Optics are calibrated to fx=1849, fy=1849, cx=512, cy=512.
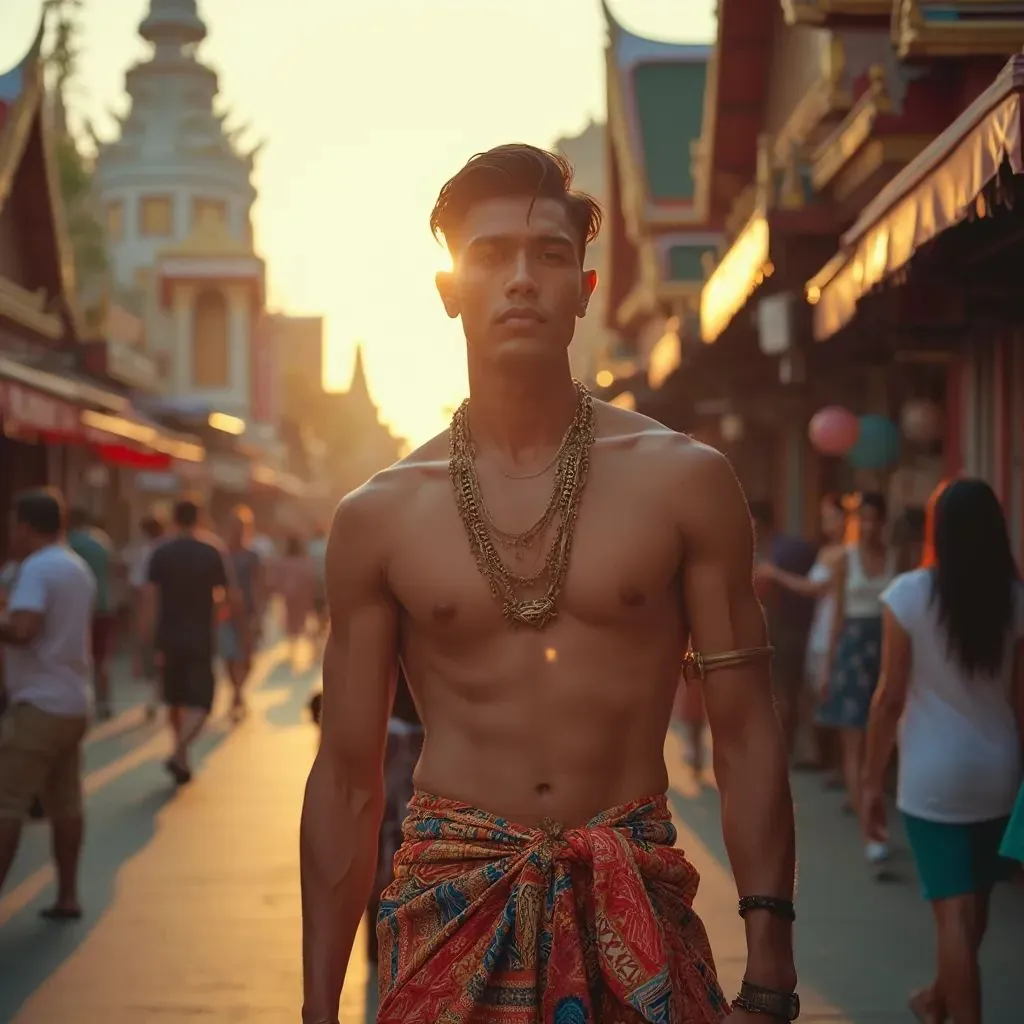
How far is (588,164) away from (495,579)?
70.9m

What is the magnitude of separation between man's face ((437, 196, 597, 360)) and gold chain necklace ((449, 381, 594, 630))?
17 centimetres

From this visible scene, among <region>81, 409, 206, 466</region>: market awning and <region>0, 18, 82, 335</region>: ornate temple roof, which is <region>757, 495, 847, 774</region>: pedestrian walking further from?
<region>0, 18, 82, 335</region>: ornate temple roof

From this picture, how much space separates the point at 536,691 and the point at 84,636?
510 cm

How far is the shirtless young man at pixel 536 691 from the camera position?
2.92 metres

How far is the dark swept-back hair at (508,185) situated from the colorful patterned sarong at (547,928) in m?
1.00

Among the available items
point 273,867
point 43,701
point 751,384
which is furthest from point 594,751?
point 751,384

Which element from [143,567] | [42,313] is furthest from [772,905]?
[42,313]

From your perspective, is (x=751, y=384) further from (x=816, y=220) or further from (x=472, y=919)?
(x=472, y=919)

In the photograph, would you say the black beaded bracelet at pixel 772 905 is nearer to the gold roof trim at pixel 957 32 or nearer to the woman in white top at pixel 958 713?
the woman in white top at pixel 958 713

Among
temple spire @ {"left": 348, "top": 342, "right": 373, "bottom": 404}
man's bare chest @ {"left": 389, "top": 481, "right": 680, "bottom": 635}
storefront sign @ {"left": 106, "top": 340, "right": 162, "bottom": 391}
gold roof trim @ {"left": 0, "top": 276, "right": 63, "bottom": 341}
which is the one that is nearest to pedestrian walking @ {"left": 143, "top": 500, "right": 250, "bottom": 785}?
gold roof trim @ {"left": 0, "top": 276, "right": 63, "bottom": 341}

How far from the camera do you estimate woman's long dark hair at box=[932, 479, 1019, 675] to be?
5.60m

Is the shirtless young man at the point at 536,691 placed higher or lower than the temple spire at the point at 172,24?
lower

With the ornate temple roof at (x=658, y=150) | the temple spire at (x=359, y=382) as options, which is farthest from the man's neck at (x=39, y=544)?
the temple spire at (x=359, y=382)

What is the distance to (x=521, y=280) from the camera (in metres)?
3.05
